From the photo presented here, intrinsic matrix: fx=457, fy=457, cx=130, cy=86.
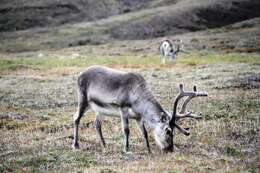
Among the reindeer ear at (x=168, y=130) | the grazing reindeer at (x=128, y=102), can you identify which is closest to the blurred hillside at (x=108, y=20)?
the grazing reindeer at (x=128, y=102)

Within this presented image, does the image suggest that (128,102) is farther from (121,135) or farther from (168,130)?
(121,135)

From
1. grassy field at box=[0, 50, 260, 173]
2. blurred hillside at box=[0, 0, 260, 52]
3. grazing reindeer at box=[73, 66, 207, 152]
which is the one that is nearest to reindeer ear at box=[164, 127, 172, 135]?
grazing reindeer at box=[73, 66, 207, 152]

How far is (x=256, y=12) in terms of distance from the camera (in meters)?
108

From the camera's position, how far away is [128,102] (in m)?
12.2

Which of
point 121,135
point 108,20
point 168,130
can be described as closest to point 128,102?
point 168,130

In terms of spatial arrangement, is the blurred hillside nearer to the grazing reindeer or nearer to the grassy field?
the grassy field

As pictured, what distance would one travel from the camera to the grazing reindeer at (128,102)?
11.8 metres

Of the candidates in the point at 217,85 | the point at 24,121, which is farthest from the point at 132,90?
the point at 217,85

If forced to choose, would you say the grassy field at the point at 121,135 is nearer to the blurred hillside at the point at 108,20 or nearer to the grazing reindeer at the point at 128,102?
the grazing reindeer at the point at 128,102

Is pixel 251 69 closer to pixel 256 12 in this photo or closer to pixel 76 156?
pixel 76 156

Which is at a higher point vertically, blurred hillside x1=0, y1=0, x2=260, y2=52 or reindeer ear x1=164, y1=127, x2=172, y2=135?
blurred hillside x1=0, y1=0, x2=260, y2=52

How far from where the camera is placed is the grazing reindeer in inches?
464

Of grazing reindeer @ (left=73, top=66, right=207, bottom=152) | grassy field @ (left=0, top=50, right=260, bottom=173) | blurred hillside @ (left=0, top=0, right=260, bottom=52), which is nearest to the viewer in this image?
grassy field @ (left=0, top=50, right=260, bottom=173)

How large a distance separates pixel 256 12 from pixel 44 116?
97421mm
